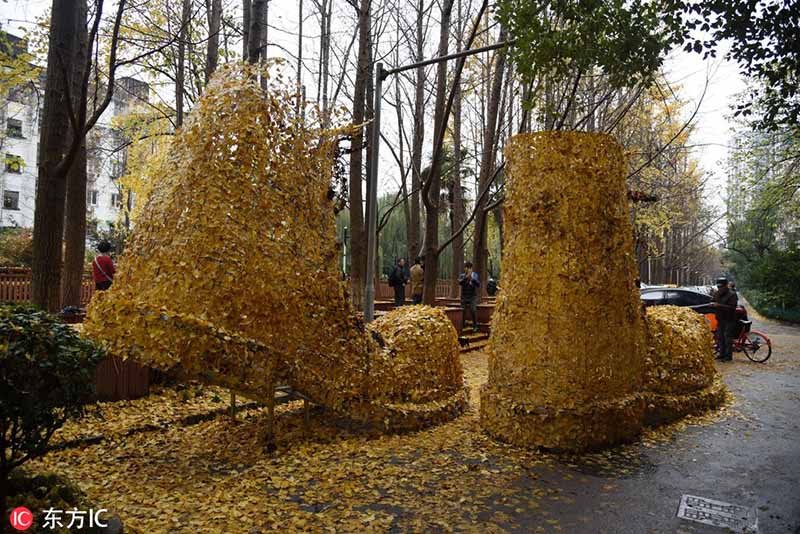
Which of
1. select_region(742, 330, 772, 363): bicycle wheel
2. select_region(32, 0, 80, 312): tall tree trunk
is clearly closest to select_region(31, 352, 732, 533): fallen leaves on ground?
select_region(32, 0, 80, 312): tall tree trunk

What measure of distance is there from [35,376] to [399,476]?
314 centimetres

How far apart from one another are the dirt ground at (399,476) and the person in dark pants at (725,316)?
6.41m

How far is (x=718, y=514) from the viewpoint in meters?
4.68

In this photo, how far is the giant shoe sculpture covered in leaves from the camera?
5.05 m

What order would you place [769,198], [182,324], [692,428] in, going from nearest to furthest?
[182,324] → [692,428] → [769,198]

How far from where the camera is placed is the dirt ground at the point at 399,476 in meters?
4.42

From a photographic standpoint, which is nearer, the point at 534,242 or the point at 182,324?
the point at 182,324

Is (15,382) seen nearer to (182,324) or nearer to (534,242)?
(182,324)

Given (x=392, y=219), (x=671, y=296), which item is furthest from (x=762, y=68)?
(x=392, y=219)

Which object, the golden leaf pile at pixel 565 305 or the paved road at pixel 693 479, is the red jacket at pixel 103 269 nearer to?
the golden leaf pile at pixel 565 305

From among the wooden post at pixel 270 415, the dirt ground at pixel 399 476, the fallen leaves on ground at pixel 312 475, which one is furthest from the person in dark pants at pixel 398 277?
the wooden post at pixel 270 415

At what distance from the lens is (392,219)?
3838 cm

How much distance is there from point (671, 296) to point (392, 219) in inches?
940
